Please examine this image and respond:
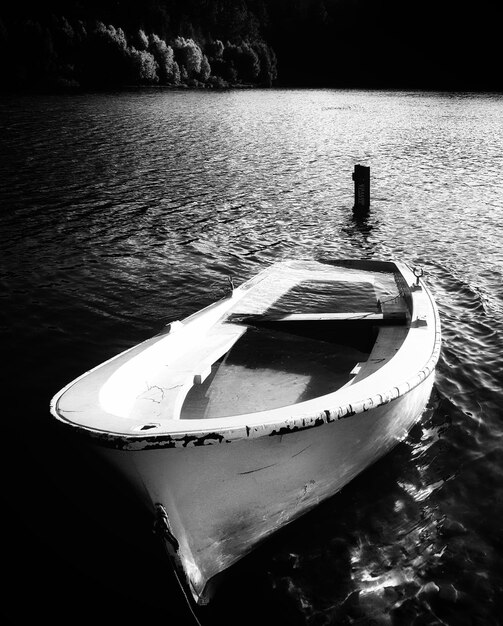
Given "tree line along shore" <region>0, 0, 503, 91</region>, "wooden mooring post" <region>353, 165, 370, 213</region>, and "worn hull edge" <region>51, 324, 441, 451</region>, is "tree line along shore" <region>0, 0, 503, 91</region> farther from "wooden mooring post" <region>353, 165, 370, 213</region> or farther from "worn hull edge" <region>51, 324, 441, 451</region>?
"worn hull edge" <region>51, 324, 441, 451</region>

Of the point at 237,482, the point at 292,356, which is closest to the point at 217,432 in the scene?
the point at 237,482

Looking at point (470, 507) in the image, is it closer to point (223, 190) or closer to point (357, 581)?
point (357, 581)

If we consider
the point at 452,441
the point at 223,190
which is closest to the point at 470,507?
the point at 452,441

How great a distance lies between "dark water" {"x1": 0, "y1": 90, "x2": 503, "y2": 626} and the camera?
565 cm

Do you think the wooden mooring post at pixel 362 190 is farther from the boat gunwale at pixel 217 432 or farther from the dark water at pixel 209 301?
the boat gunwale at pixel 217 432

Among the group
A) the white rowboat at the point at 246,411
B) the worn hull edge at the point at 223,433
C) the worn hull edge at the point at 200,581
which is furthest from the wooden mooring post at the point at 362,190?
the worn hull edge at the point at 223,433

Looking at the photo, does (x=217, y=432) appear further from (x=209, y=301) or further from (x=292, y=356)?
(x=209, y=301)

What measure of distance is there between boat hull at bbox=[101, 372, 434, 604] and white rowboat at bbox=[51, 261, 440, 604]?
15 millimetres

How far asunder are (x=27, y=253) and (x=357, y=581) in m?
14.6

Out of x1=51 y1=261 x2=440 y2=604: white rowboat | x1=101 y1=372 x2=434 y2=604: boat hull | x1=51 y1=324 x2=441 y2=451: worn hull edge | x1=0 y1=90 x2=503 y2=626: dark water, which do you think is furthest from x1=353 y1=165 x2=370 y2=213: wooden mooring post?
x1=51 y1=324 x2=441 y2=451: worn hull edge

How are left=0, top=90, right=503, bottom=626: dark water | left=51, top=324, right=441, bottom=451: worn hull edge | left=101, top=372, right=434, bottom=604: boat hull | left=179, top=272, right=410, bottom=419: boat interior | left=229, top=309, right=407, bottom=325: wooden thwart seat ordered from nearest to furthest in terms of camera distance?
left=51, top=324, right=441, bottom=451: worn hull edge, left=101, top=372, right=434, bottom=604: boat hull, left=0, top=90, right=503, bottom=626: dark water, left=179, top=272, right=410, bottom=419: boat interior, left=229, top=309, right=407, bottom=325: wooden thwart seat

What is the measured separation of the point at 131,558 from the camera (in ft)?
20.3

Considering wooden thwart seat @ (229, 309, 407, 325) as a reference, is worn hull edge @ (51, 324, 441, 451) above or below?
above

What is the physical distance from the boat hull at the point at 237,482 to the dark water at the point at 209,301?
428 mm
